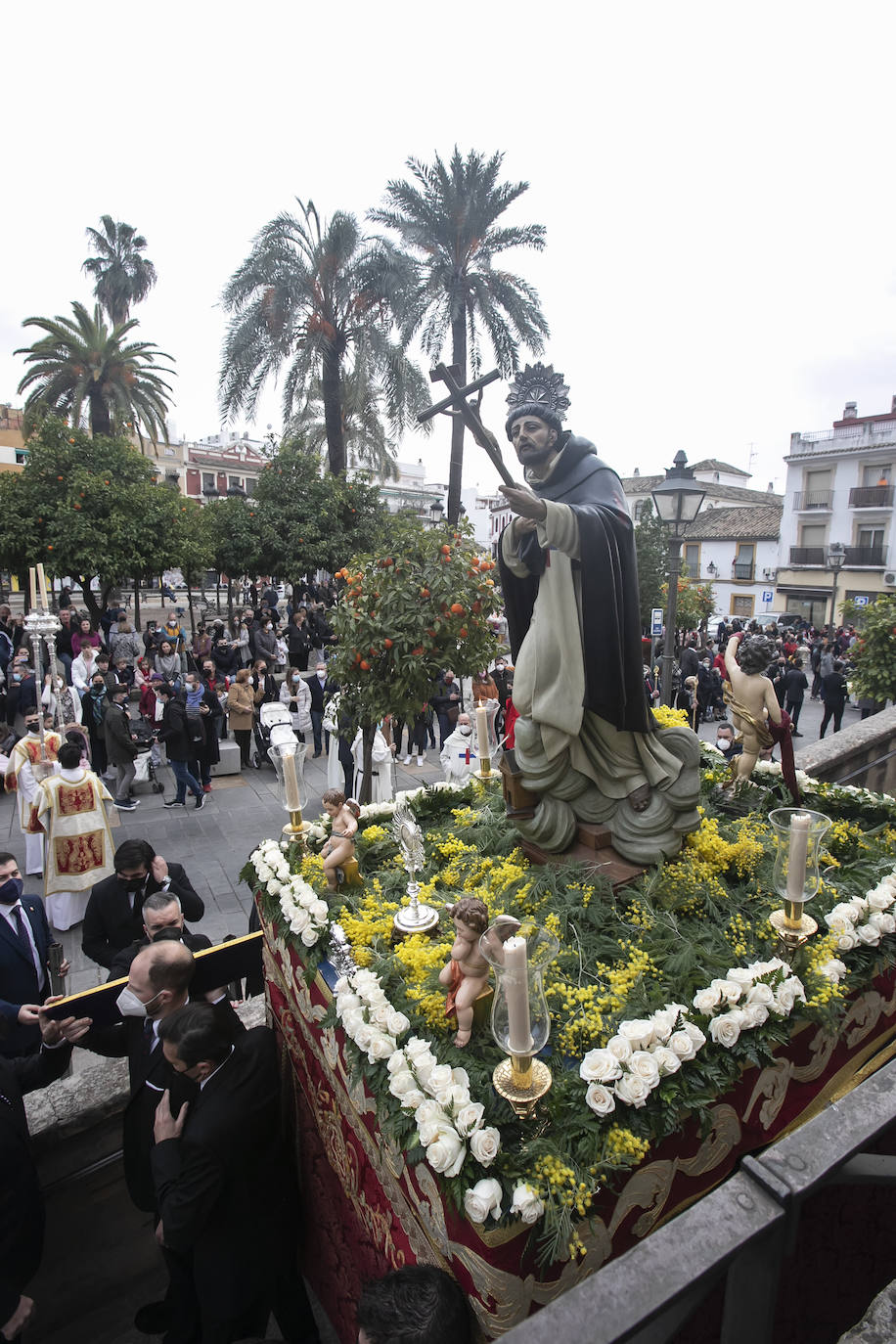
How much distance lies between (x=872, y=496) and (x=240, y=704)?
33.2 metres

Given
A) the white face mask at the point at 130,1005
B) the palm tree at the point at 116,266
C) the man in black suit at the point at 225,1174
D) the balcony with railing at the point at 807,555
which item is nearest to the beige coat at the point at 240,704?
the white face mask at the point at 130,1005

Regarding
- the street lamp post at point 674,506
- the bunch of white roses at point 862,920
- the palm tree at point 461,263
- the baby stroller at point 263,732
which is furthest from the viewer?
the palm tree at point 461,263

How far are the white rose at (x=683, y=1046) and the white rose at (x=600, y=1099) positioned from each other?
1.03 feet

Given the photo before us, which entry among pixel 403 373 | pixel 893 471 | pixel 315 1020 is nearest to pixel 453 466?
pixel 403 373

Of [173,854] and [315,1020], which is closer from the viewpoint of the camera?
[315,1020]

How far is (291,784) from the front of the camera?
4027 mm

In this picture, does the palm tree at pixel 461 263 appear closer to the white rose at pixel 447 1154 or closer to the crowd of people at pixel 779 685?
the crowd of people at pixel 779 685

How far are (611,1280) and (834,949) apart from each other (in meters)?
2.63

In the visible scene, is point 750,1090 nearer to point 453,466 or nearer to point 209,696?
point 209,696

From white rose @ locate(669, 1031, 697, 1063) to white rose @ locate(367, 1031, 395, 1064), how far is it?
3.25 ft

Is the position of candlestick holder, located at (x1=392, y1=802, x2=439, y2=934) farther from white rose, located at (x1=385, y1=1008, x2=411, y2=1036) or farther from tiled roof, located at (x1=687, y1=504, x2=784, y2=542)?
A: tiled roof, located at (x1=687, y1=504, x2=784, y2=542)


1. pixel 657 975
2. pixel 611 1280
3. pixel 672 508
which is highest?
pixel 672 508

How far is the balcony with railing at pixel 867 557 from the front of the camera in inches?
1312

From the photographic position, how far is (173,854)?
8.12m
